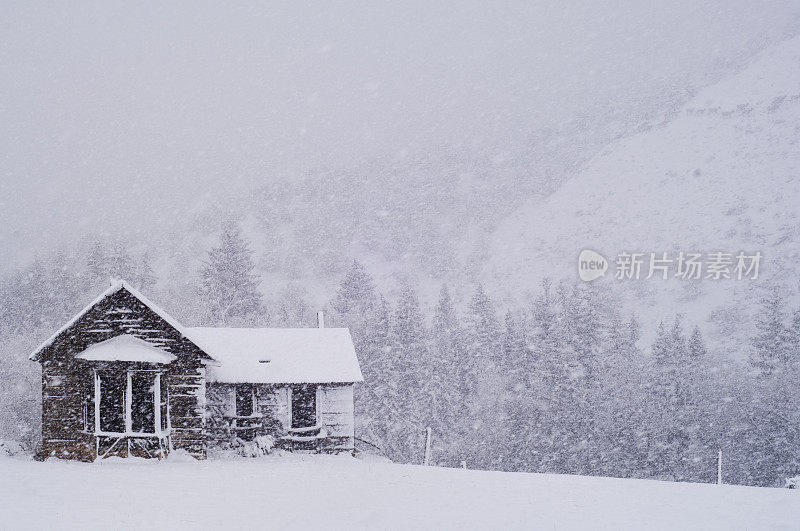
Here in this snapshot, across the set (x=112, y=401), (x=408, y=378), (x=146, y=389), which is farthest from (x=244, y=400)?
(x=408, y=378)

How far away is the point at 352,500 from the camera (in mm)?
15938

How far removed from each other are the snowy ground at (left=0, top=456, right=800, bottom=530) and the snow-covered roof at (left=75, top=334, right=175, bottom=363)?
3382 millimetres

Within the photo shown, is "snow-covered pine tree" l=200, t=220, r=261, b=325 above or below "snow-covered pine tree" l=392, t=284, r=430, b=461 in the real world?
above

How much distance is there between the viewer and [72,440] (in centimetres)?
2264

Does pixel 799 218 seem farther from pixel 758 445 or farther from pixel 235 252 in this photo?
pixel 235 252

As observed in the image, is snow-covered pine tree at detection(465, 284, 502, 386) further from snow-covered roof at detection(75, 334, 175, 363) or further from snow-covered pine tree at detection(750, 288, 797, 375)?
snow-covered roof at detection(75, 334, 175, 363)

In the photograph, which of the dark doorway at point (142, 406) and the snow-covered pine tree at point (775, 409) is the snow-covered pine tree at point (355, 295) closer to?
the snow-covered pine tree at point (775, 409)

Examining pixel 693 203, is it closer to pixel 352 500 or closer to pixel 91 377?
pixel 91 377

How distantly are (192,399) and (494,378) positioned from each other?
4197cm

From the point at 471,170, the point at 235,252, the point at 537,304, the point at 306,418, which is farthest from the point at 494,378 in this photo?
the point at 471,170

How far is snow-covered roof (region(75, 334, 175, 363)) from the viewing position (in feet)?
72.6

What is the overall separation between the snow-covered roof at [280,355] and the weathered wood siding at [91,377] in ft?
5.91

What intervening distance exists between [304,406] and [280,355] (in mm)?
2263

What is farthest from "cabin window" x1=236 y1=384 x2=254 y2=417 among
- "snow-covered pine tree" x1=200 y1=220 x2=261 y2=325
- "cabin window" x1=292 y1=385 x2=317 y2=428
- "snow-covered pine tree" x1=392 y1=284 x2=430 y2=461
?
"snow-covered pine tree" x1=200 y1=220 x2=261 y2=325
